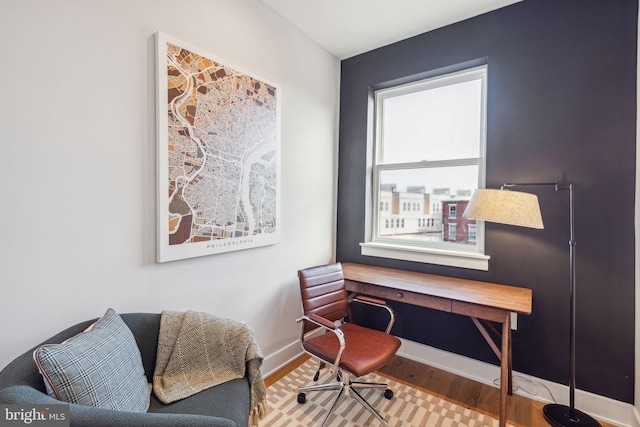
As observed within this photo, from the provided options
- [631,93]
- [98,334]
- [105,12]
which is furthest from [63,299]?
[631,93]

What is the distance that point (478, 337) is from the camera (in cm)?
227

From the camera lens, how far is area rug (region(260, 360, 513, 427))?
5.89 feet

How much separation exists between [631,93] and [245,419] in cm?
276

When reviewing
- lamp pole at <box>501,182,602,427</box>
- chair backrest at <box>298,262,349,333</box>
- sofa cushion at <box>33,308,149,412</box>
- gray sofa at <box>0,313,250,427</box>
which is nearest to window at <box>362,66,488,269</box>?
lamp pole at <box>501,182,602,427</box>

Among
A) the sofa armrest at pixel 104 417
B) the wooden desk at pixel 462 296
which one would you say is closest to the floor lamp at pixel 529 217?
the wooden desk at pixel 462 296

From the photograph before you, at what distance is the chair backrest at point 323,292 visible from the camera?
2076 mm

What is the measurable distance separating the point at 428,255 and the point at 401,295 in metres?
0.59

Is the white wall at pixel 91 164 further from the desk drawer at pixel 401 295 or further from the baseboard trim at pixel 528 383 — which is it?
the baseboard trim at pixel 528 383

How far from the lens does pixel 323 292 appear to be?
217cm

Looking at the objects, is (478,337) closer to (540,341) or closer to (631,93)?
(540,341)

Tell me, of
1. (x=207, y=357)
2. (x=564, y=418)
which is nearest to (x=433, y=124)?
(x=564, y=418)

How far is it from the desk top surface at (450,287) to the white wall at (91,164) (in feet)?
3.22

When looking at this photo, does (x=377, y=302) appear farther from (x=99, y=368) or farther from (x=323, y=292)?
(x=99, y=368)

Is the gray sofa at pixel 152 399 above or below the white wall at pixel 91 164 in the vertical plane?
below
